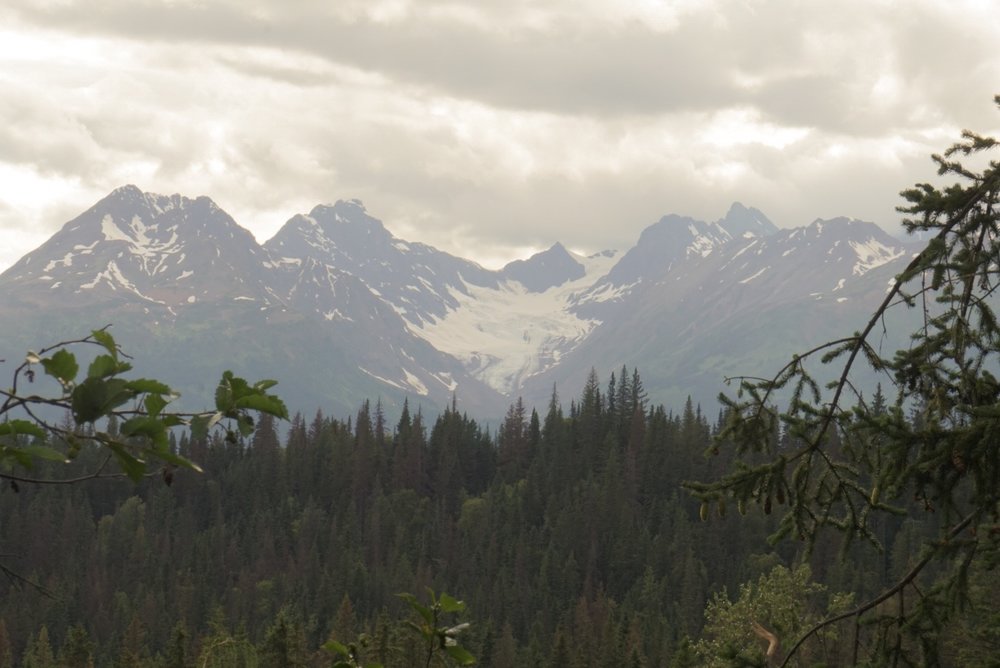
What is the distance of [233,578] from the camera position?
596ft

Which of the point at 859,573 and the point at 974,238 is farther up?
the point at 974,238

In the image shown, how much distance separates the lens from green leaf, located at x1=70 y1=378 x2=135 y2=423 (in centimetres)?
516

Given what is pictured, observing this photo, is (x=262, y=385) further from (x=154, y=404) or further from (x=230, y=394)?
(x=154, y=404)

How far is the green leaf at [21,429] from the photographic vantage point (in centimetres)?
539

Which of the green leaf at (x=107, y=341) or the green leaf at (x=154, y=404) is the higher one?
the green leaf at (x=107, y=341)

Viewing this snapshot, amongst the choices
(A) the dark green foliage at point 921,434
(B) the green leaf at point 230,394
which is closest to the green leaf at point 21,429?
(B) the green leaf at point 230,394

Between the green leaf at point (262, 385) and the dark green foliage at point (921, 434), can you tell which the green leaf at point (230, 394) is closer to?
the green leaf at point (262, 385)

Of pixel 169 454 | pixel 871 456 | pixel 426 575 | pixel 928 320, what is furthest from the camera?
pixel 426 575

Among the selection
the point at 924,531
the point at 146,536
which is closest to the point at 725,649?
the point at 924,531

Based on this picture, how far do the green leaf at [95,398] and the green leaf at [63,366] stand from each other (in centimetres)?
7

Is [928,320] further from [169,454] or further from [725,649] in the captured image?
[169,454]

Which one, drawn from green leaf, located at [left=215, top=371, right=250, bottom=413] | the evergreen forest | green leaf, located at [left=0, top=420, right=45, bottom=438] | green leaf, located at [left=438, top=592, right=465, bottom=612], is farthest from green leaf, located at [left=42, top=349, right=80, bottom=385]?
the evergreen forest

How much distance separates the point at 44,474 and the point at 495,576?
65.8 meters

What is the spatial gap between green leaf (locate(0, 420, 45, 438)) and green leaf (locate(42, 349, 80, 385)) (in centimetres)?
25
